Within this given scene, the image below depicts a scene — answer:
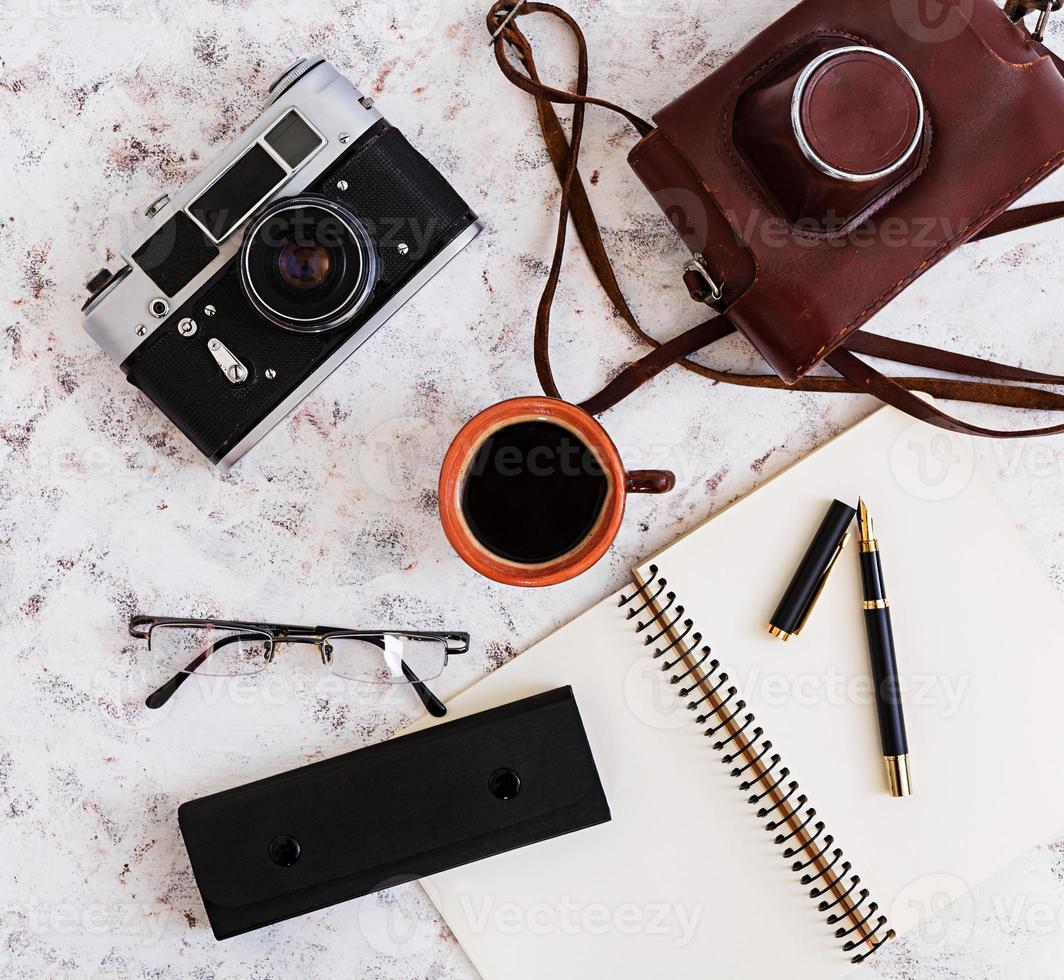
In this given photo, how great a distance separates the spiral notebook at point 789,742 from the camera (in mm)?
964

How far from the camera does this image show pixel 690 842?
0.97 m

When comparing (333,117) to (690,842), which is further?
(690,842)

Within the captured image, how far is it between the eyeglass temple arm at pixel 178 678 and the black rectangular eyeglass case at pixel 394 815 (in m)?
0.12

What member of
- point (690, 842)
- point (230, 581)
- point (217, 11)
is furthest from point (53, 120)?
point (690, 842)

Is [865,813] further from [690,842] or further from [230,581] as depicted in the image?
[230,581]

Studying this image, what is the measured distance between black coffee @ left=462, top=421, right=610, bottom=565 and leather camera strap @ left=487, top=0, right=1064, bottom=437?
0.41 ft

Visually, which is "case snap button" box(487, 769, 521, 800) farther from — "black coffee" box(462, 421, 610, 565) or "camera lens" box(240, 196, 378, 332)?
"camera lens" box(240, 196, 378, 332)

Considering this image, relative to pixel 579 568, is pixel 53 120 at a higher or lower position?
higher

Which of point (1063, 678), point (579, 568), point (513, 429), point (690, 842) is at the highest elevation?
point (513, 429)

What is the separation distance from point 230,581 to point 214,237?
36 centimetres

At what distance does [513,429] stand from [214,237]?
32cm

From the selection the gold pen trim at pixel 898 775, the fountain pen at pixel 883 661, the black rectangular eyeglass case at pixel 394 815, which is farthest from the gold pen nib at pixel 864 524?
the black rectangular eyeglass case at pixel 394 815

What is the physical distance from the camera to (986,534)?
3.18 feet

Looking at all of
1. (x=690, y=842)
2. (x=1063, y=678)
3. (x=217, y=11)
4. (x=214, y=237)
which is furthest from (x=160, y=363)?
(x=1063, y=678)
